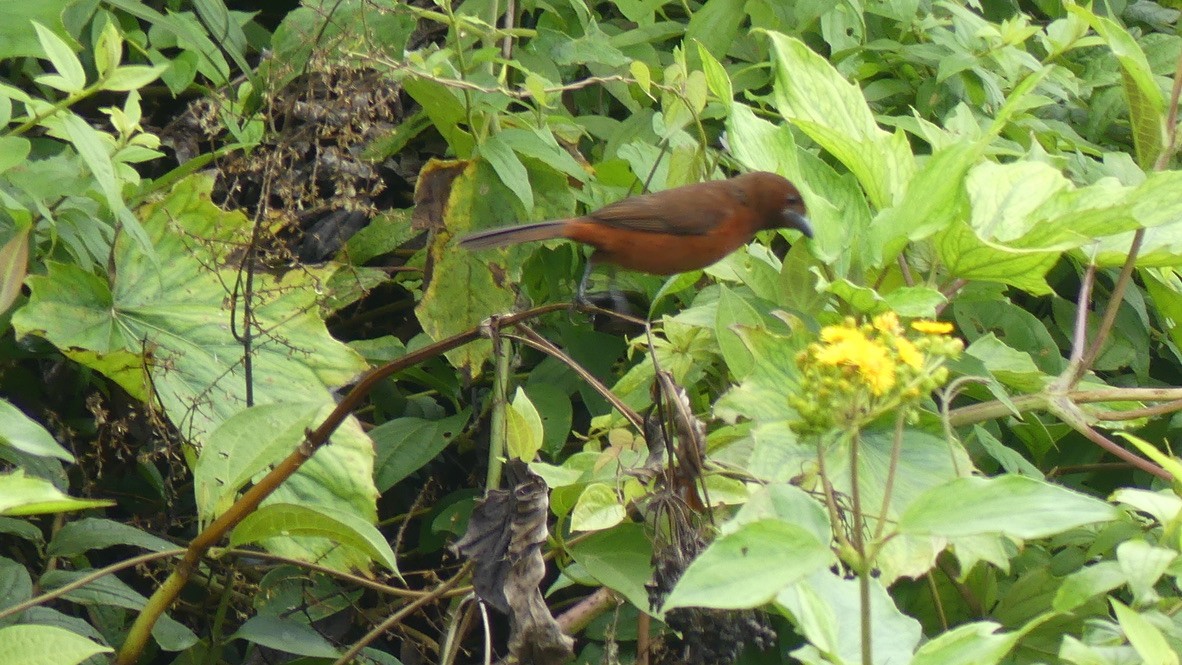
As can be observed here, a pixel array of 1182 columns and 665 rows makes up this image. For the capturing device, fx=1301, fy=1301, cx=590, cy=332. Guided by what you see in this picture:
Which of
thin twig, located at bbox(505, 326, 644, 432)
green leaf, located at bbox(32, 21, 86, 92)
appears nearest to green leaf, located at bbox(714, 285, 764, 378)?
thin twig, located at bbox(505, 326, 644, 432)

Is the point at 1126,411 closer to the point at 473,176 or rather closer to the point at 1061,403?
the point at 1061,403

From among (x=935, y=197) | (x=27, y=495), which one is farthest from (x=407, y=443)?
(x=27, y=495)

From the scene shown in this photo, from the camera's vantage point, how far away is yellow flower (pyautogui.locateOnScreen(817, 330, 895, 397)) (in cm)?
119

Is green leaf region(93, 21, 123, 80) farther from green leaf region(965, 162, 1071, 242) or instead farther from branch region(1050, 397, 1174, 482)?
branch region(1050, 397, 1174, 482)

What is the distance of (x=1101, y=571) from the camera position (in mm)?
1447

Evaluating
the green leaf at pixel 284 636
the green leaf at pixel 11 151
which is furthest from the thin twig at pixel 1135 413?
the green leaf at pixel 11 151

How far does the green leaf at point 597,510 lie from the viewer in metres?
1.71

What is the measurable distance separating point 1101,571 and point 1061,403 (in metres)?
0.52

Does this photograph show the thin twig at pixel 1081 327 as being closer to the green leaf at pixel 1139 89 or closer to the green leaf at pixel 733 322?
the green leaf at pixel 1139 89

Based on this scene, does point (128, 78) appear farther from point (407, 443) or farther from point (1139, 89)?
point (1139, 89)

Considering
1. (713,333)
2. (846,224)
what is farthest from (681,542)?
(846,224)

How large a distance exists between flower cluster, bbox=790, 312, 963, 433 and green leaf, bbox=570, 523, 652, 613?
20.5 inches

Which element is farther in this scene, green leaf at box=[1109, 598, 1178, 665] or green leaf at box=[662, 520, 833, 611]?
green leaf at box=[1109, 598, 1178, 665]

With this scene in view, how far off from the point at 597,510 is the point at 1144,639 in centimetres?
72
